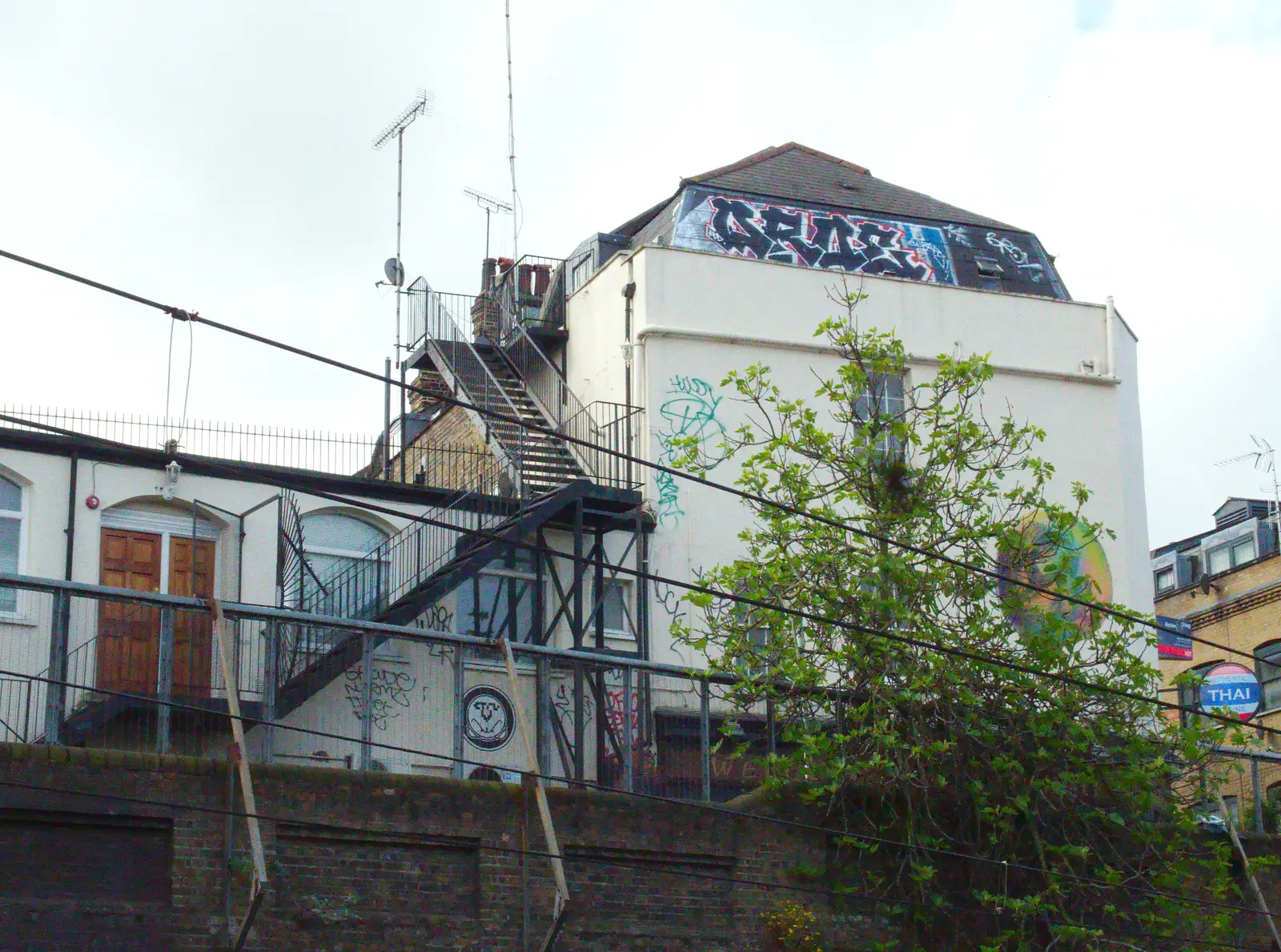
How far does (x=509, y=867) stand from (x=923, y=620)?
17.2 feet

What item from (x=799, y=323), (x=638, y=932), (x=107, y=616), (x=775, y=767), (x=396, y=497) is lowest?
(x=638, y=932)

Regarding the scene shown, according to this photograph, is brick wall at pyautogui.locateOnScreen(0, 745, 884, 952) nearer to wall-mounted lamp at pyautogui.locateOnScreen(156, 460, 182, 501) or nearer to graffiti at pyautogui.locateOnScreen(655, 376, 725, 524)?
wall-mounted lamp at pyautogui.locateOnScreen(156, 460, 182, 501)

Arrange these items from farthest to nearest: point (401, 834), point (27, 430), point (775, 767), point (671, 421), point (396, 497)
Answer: point (671, 421)
point (396, 497)
point (27, 430)
point (775, 767)
point (401, 834)

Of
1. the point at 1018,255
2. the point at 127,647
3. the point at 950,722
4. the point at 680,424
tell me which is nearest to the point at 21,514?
the point at 127,647

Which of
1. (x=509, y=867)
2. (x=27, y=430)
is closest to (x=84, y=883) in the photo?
(x=509, y=867)

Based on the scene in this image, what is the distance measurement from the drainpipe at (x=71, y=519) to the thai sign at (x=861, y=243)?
1020 centimetres

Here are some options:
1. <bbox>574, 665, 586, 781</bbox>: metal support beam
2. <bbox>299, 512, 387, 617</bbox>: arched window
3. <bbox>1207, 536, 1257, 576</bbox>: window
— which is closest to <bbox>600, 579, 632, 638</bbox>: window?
<bbox>299, 512, 387, 617</bbox>: arched window

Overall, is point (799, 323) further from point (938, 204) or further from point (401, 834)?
point (401, 834)

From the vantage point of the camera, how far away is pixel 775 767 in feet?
67.1

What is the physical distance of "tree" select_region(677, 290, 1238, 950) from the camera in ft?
66.2

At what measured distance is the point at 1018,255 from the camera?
33062 millimetres

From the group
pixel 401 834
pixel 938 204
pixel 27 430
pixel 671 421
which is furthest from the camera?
pixel 938 204

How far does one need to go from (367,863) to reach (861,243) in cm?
1666

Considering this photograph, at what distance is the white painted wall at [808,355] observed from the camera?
1109 inches
